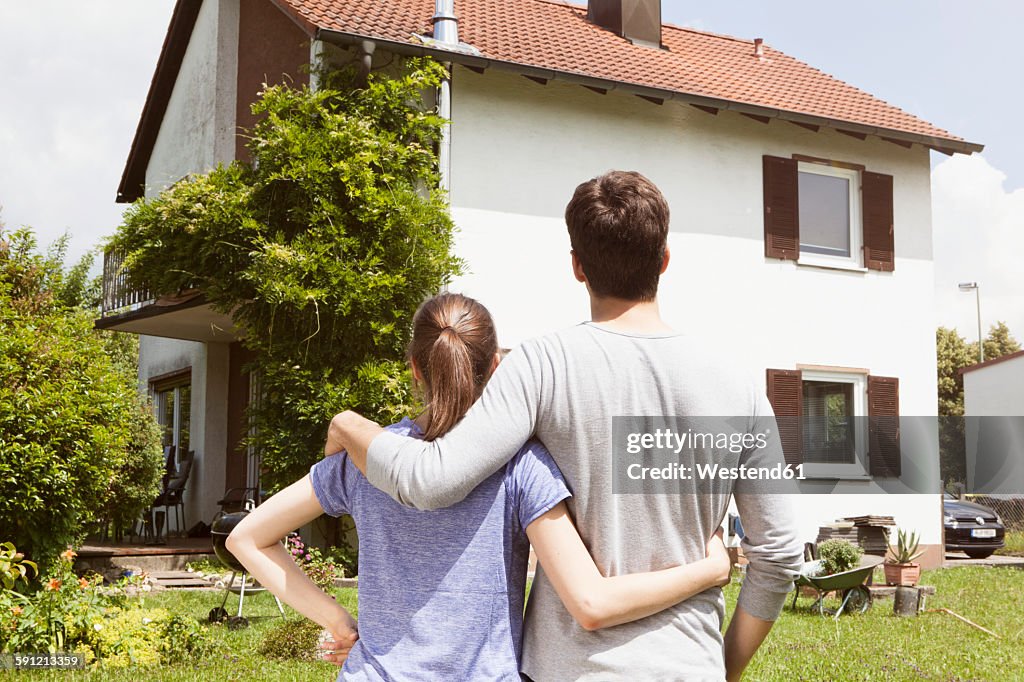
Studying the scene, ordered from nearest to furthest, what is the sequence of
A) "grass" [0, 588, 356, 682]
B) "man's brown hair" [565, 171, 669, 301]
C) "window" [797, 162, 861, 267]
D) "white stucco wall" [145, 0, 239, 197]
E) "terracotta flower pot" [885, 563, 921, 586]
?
"man's brown hair" [565, 171, 669, 301] < "grass" [0, 588, 356, 682] < "terracotta flower pot" [885, 563, 921, 586] < "window" [797, 162, 861, 267] < "white stucco wall" [145, 0, 239, 197]

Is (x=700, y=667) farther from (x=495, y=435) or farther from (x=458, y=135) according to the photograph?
(x=458, y=135)

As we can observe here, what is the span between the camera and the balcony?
43.0 feet

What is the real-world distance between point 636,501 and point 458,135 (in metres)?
11.1

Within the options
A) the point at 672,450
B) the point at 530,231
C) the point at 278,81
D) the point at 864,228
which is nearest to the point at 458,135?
the point at 530,231

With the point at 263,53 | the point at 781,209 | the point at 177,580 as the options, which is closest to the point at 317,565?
the point at 177,580

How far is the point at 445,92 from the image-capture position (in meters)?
12.4

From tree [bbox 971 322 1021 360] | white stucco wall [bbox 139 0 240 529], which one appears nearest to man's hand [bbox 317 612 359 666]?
white stucco wall [bbox 139 0 240 529]

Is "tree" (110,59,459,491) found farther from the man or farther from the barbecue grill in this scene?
the man

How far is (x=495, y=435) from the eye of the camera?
190 cm

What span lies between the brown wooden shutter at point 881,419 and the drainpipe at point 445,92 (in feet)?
22.8

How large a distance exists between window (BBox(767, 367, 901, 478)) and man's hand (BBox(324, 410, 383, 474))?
1287 centimetres

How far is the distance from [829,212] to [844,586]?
279 inches

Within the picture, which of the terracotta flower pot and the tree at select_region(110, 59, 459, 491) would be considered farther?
the tree at select_region(110, 59, 459, 491)

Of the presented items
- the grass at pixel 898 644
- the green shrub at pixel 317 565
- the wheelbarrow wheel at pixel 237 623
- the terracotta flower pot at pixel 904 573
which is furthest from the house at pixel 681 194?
the wheelbarrow wheel at pixel 237 623
